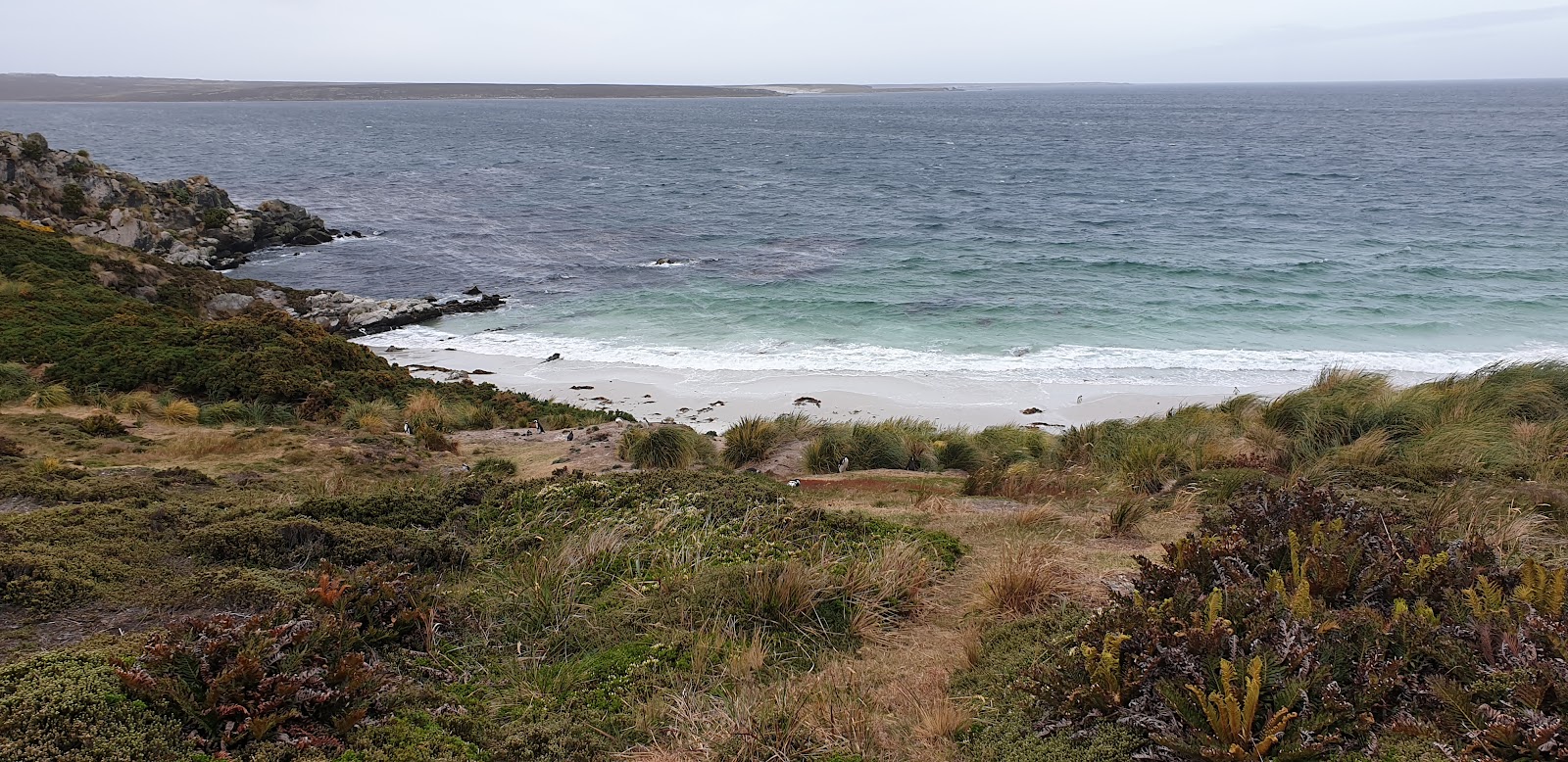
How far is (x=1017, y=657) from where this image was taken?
5.00 m

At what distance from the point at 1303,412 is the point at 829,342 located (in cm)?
1241

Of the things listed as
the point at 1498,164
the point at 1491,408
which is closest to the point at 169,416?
the point at 1491,408

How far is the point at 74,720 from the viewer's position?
365 cm

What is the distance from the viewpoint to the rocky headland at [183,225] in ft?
81.5

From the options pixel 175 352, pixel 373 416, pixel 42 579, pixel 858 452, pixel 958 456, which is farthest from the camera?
pixel 175 352

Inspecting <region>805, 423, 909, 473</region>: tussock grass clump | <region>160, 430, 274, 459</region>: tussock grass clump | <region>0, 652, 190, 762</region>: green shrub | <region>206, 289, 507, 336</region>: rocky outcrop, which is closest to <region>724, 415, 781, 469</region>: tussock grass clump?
<region>805, 423, 909, 473</region>: tussock grass clump

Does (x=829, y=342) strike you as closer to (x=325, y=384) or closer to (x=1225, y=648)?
(x=325, y=384)

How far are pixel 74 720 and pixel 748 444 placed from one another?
8492mm

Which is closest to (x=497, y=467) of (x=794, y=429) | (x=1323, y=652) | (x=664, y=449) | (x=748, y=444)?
(x=664, y=449)

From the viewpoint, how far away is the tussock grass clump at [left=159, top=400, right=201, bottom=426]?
41.4 feet

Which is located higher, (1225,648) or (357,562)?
(1225,648)

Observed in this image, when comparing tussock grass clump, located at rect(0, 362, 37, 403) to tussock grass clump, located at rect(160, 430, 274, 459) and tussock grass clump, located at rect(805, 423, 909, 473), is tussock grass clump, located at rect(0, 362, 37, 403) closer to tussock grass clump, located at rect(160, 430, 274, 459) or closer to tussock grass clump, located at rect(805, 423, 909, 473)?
tussock grass clump, located at rect(160, 430, 274, 459)

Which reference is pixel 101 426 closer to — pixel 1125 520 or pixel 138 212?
pixel 1125 520

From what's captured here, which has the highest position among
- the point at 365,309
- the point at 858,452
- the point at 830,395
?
the point at 858,452
